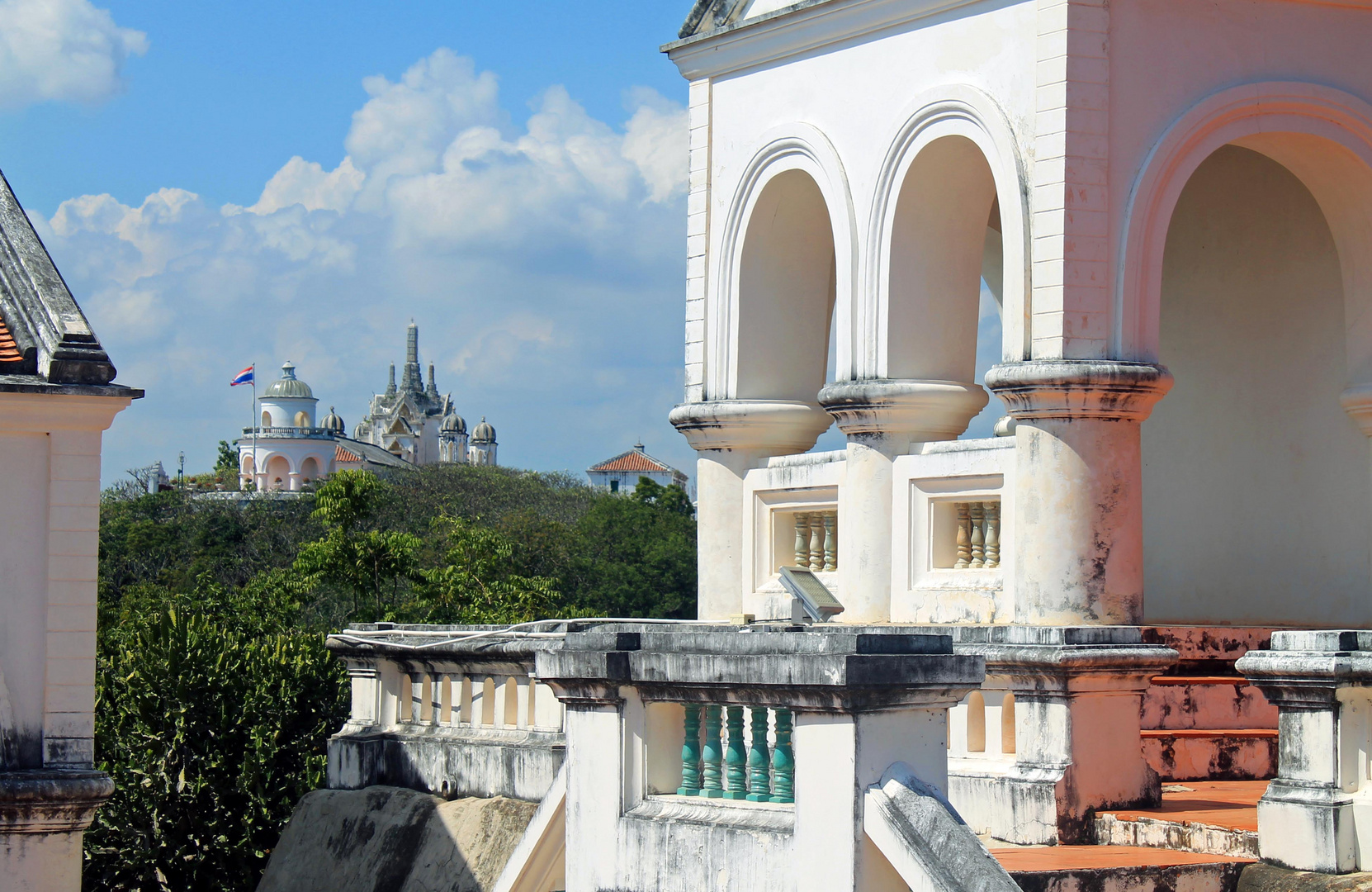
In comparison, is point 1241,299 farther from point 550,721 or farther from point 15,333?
point 15,333

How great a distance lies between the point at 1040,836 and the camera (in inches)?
328

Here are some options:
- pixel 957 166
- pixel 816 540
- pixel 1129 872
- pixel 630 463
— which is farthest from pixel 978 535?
pixel 630 463

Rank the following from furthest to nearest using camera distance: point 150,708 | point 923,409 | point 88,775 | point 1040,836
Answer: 1. point 150,708
2. point 923,409
3. point 88,775
4. point 1040,836

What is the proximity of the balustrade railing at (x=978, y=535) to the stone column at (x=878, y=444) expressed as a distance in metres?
0.52

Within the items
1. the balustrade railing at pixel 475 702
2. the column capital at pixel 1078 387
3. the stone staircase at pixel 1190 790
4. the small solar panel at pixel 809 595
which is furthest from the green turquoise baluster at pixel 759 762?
the column capital at pixel 1078 387

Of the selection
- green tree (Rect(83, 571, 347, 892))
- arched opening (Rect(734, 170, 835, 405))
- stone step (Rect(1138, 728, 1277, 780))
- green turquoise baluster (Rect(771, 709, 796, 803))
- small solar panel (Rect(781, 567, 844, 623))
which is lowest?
green tree (Rect(83, 571, 347, 892))

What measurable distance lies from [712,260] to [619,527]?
6963 centimetres

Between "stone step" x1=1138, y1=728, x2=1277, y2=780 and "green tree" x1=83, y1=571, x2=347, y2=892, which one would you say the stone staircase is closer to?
"stone step" x1=1138, y1=728, x2=1277, y2=780

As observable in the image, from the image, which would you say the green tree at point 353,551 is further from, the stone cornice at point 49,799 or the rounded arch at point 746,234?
the stone cornice at point 49,799

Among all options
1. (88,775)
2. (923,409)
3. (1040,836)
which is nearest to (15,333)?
(88,775)

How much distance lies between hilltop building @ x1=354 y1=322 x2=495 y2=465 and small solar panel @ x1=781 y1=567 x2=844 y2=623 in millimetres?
131202

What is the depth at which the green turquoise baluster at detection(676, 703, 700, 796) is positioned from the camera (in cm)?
596

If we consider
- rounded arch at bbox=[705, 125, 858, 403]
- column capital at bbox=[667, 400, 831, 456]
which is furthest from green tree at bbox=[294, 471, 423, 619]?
rounded arch at bbox=[705, 125, 858, 403]

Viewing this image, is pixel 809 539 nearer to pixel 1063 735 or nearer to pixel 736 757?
pixel 1063 735
